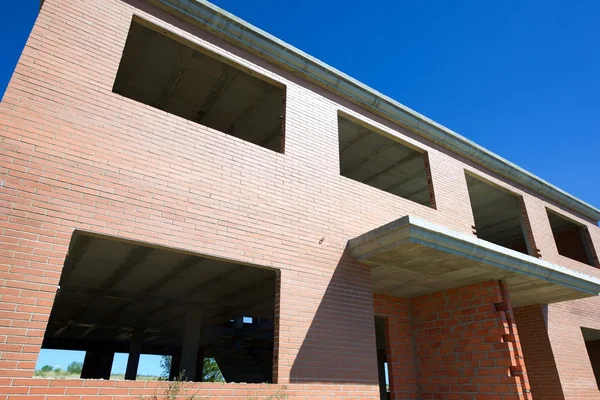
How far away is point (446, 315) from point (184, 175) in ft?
18.3

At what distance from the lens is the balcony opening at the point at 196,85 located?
269 inches

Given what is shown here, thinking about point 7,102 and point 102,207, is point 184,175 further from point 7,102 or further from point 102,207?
point 7,102

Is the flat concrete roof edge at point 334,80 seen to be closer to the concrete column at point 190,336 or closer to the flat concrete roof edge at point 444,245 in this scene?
the flat concrete roof edge at point 444,245

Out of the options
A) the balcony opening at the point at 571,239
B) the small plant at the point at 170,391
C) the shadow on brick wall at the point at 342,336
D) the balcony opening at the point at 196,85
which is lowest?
the small plant at the point at 170,391

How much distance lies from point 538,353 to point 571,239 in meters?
6.13

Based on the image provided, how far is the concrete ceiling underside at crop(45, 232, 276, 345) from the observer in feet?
25.2

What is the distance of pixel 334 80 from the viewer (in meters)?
7.87

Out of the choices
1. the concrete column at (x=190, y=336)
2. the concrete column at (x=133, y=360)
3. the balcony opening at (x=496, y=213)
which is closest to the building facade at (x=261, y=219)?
the balcony opening at (x=496, y=213)

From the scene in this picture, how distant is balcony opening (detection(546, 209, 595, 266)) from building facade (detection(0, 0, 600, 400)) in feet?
7.91

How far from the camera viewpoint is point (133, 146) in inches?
206

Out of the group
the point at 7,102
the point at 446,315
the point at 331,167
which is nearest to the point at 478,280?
the point at 446,315

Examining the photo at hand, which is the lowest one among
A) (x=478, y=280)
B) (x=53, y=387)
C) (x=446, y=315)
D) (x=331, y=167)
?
(x=53, y=387)

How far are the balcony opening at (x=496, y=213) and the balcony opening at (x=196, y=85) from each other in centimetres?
558

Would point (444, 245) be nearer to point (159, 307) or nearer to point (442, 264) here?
point (442, 264)
